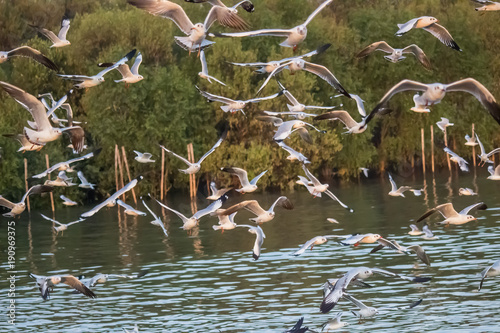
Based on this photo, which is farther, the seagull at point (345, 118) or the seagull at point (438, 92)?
the seagull at point (345, 118)

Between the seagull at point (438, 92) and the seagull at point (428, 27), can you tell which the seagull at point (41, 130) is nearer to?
the seagull at point (438, 92)

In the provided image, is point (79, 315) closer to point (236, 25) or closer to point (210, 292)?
point (210, 292)

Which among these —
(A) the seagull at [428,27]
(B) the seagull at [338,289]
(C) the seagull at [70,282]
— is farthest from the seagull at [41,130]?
(A) the seagull at [428,27]

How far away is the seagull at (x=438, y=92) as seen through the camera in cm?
1808

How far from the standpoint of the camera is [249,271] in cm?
3288

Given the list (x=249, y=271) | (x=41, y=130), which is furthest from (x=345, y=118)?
(x=249, y=271)

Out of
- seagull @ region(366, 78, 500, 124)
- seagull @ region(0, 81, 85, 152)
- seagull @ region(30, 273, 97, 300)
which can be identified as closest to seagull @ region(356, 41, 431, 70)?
seagull @ region(366, 78, 500, 124)

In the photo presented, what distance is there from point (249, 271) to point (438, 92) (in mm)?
13821

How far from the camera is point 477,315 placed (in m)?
24.3

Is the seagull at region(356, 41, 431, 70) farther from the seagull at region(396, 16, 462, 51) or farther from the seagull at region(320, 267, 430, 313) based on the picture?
the seagull at region(320, 267, 430, 313)

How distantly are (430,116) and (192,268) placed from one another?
36.6 meters

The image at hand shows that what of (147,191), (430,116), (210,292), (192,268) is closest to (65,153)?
(147,191)

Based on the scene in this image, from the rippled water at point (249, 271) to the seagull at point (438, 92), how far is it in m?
5.10

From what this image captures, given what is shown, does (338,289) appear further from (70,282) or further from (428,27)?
(70,282)
